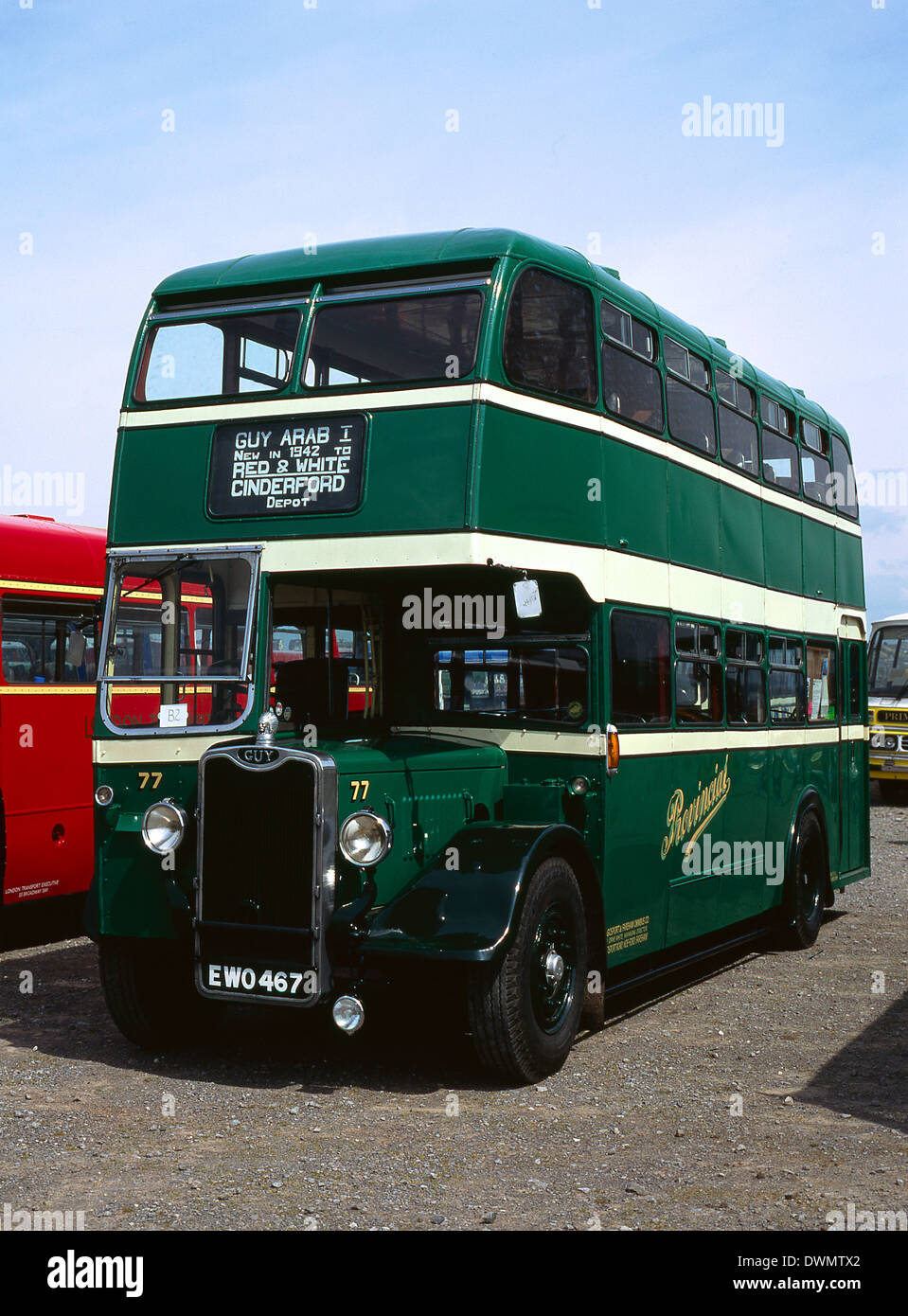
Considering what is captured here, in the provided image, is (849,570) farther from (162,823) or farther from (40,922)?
(162,823)

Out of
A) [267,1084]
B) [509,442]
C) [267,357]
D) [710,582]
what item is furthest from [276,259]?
[267,1084]

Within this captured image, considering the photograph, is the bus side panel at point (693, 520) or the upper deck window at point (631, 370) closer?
the upper deck window at point (631, 370)

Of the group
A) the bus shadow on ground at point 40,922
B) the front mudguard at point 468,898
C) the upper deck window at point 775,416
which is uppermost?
the upper deck window at point 775,416

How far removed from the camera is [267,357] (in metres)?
7.95

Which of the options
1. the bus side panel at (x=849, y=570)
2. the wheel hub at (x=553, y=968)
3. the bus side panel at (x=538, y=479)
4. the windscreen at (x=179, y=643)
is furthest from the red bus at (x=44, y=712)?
the bus side panel at (x=849, y=570)

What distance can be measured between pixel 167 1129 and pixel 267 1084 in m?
0.85

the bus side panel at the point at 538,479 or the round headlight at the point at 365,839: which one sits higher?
the bus side panel at the point at 538,479

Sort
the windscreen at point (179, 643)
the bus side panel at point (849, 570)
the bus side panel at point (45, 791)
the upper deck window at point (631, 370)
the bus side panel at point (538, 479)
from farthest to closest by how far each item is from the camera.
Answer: the bus side panel at point (849, 570) < the bus side panel at point (45, 791) < the upper deck window at point (631, 370) < the windscreen at point (179, 643) < the bus side panel at point (538, 479)

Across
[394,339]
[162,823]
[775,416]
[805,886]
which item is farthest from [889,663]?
[162,823]

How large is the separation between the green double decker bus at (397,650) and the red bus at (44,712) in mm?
3291

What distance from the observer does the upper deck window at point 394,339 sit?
24.5ft

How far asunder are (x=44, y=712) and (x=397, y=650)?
149 inches

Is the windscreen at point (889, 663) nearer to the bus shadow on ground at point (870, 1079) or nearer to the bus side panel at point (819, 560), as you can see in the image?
the bus side panel at point (819, 560)

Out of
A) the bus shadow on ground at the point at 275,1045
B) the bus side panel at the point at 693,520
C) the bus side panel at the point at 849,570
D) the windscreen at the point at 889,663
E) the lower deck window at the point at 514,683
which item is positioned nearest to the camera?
the bus shadow on ground at the point at 275,1045
